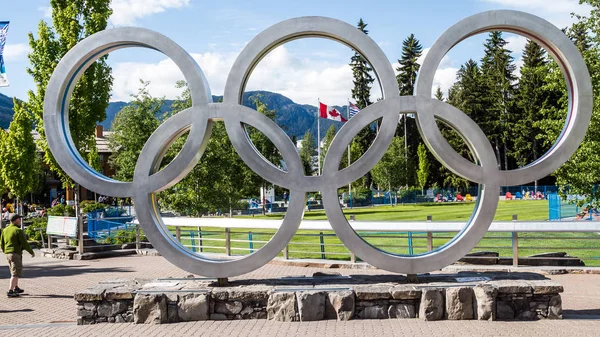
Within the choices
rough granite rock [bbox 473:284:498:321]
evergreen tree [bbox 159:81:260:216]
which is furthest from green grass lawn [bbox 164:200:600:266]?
rough granite rock [bbox 473:284:498:321]

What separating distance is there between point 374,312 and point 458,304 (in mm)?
1381

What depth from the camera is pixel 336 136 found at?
10.0 metres

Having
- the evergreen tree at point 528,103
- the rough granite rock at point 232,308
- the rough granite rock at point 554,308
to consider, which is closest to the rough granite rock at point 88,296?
the rough granite rock at point 232,308

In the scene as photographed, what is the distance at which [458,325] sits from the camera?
30.2 ft

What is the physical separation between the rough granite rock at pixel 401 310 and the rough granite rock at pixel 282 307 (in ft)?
5.26

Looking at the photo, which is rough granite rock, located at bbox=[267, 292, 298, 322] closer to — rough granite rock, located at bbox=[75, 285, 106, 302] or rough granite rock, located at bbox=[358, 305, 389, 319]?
rough granite rock, located at bbox=[358, 305, 389, 319]

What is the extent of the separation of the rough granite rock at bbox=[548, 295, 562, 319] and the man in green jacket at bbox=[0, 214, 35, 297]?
10.8 meters

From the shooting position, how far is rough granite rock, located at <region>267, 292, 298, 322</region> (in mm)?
9695

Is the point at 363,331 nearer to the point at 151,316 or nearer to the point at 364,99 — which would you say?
the point at 151,316

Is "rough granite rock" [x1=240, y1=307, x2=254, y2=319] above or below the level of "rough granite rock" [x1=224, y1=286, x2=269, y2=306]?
below

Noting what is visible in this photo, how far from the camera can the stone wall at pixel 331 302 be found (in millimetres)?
A: 9555

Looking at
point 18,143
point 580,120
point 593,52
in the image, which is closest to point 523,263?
point 580,120

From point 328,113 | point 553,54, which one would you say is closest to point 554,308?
point 553,54

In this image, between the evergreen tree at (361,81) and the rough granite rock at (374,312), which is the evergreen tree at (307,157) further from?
the rough granite rock at (374,312)
